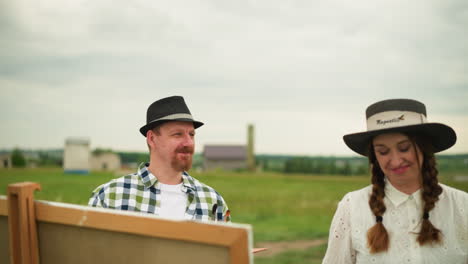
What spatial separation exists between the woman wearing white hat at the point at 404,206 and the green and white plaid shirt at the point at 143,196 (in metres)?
1.04

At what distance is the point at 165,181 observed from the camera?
3.33m

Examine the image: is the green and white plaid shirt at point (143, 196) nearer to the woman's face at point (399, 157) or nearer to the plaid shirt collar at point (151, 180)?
the plaid shirt collar at point (151, 180)

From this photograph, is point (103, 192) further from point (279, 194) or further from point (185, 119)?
point (279, 194)

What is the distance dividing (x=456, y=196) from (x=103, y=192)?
7.56 ft

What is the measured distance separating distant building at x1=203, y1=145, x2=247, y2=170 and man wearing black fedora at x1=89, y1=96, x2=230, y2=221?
44.7 metres

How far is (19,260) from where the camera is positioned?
190 cm

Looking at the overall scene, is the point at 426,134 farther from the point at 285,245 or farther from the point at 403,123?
the point at 285,245

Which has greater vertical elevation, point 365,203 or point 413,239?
point 365,203

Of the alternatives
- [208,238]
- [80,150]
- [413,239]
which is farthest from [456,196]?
[80,150]

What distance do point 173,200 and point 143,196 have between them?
216mm

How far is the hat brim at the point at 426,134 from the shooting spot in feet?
8.29

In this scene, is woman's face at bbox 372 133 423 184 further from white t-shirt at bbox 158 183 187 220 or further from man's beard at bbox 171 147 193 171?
white t-shirt at bbox 158 183 187 220

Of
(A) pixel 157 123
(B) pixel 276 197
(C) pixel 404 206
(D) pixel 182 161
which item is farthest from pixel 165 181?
(B) pixel 276 197

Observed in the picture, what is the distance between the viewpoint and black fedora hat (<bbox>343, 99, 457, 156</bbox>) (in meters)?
2.54
